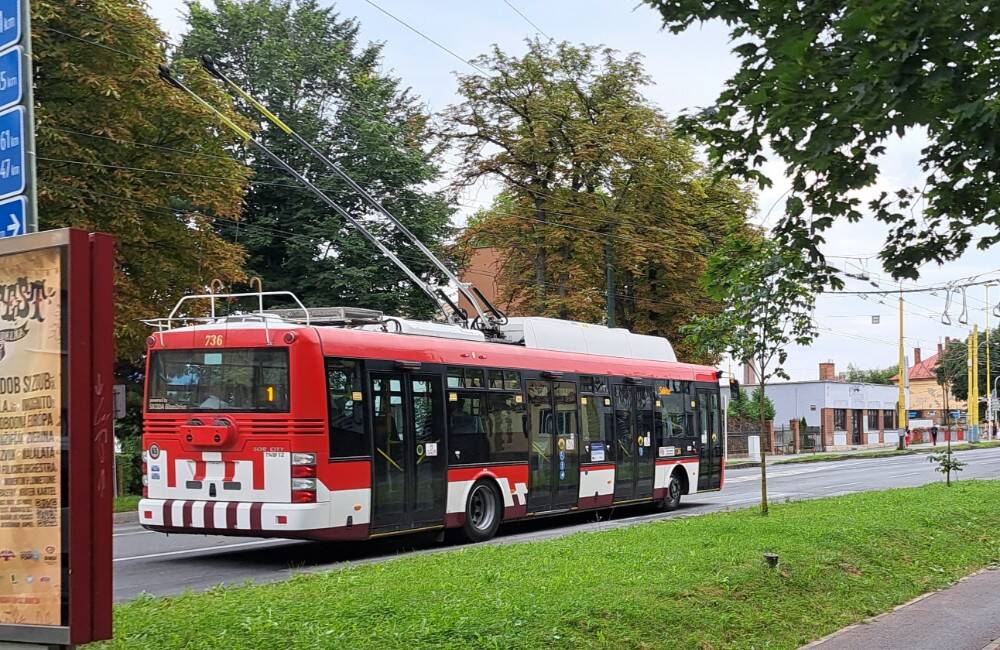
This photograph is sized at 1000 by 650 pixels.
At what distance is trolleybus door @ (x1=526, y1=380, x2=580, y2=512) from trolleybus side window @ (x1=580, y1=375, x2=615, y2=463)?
0.28 metres

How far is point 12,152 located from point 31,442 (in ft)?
5.77

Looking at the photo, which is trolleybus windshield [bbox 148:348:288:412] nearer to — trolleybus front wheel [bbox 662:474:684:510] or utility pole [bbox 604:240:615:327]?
trolleybus front wheel [bbox 662:474:684:510]

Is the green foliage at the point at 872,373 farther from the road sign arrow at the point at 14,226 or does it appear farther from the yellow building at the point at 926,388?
the road sign arrow at the point at 14,226

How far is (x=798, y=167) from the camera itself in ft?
26.4

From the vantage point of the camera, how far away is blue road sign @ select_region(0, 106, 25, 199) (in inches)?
235

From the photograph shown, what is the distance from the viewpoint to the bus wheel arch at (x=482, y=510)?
16281 mm

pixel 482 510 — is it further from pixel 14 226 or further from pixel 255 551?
pixel 14 226

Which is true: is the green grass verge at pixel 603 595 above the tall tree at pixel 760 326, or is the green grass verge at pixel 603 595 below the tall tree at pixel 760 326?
below

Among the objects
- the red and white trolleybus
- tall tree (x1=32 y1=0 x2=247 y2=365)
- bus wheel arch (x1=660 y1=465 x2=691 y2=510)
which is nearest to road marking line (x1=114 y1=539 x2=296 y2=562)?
the red and white trolleybus

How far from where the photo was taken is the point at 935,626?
31.6 ft

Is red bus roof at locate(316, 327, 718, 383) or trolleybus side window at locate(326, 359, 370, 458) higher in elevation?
red bus roof at locate(316, 327, 718, 383)

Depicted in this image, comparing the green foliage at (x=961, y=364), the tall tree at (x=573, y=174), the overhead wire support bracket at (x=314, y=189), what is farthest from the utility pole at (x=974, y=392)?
the overhead wire support bracket at (x=314, y=189)

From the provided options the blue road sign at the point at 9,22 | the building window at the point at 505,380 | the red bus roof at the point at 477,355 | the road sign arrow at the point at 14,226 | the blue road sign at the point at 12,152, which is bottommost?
the building window at the point at 505,380

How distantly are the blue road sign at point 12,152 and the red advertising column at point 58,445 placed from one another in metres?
0.88
